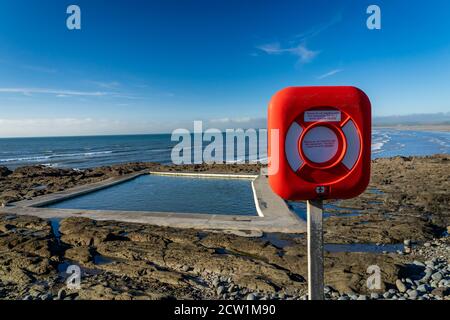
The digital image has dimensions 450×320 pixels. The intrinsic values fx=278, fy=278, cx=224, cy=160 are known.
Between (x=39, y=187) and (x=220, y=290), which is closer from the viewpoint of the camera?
(x=220, y=290)

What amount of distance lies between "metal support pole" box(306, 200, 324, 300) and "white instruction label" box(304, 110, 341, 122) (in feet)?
1.97

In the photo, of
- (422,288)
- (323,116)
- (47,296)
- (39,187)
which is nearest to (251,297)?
(422,288)

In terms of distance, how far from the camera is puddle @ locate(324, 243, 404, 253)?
888cm

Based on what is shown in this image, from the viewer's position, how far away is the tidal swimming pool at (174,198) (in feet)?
46.3

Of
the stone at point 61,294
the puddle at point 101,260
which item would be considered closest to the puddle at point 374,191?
the puddle at point 101,260

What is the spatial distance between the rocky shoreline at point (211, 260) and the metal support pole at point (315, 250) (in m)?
4.09

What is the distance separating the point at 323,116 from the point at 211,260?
259 inches

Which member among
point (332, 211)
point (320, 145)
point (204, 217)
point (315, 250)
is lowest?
point (332, 211)

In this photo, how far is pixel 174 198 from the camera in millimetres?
16281

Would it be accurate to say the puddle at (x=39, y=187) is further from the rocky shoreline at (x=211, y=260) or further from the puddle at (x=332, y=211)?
the puddle at (x=332, y=211)

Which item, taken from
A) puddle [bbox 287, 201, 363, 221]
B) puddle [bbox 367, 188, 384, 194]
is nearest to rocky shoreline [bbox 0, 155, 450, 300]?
puddle [bbox 287, 201, 363, 221]

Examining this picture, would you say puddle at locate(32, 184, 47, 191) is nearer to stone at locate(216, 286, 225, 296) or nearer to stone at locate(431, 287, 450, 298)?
stone at locate(216, 286, 225, 296)

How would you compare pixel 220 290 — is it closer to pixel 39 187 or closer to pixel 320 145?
pixel 320 145
